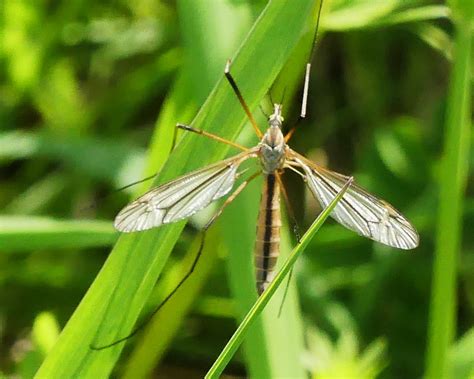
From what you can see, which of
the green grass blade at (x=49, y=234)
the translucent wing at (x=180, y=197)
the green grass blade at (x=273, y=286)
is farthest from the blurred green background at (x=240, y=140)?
the green grass blade at (x=273, y=286)

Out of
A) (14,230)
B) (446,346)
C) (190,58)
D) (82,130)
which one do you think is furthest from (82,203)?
(446,346)

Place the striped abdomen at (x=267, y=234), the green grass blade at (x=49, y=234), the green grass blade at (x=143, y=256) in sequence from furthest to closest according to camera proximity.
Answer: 1. the green grass blade at (x=49, y=234)
2. the striped abdomen at (x=267, y=234)
3. the green grass blade at (x=143, y=256)

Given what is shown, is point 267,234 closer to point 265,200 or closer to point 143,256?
point 265,200

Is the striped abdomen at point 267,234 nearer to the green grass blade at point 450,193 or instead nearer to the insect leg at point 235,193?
the insect leg at point 235,193

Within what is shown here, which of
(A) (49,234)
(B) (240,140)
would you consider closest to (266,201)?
(B) (240,140)

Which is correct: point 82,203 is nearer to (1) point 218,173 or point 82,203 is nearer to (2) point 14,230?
(2) point 14,230
